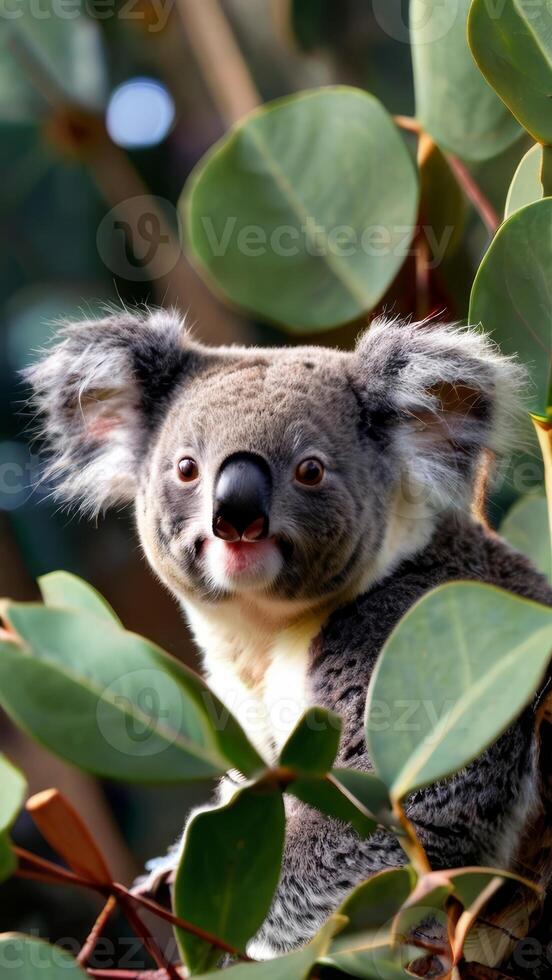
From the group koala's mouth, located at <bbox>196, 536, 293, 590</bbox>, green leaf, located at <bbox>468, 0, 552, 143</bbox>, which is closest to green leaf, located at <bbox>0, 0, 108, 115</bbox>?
koala's mouth, located at <bbox>196, 536, 293, 590</bbox>

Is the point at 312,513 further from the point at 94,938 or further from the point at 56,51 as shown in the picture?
the point at 56,51

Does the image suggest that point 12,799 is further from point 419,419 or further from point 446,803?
point 419,419

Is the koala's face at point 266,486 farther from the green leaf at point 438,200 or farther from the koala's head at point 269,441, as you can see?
the green leaf at point 438,200

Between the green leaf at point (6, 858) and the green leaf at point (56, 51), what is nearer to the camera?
the green leaf at point (6, 858)

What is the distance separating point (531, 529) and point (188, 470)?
2.45ft

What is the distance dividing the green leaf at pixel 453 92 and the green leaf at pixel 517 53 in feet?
1.20

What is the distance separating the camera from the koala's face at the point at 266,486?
73.0 inches

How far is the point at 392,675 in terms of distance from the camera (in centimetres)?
105

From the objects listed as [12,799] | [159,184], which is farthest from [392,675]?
[159,184]

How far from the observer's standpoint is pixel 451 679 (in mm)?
1025

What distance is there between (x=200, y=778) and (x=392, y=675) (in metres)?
0.21

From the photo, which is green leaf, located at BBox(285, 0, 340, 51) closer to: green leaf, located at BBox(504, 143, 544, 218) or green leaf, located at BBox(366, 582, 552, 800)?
green leaf, located at BBox(504, 143, 544, 218)

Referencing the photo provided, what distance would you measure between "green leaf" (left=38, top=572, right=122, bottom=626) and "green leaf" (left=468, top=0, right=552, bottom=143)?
84cm

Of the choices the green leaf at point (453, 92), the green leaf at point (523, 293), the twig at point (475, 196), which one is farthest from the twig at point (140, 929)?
the green leaf at point (453, 92)
